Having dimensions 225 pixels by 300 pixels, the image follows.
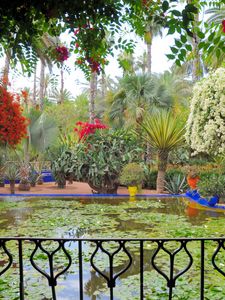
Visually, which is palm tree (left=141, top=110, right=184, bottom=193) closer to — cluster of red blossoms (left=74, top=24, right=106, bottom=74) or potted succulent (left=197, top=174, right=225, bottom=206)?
potted succulent (left=197, top=174, right=225, bottom=206)

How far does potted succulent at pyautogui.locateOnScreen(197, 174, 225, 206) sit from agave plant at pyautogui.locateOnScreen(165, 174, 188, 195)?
104 inches

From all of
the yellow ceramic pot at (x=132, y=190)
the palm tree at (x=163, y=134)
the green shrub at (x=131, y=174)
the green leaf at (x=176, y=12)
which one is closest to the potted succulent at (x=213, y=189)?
the green shrub at (x=131, y=174)

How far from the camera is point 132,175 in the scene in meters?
12.2

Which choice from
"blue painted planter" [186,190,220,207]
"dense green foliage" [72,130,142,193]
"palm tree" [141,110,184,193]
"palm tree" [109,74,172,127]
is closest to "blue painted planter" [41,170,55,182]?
"palm tree" [109,74,172,127]

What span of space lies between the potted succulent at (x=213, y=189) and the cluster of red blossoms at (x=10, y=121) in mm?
5686

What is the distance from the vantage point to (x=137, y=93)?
15.6 m

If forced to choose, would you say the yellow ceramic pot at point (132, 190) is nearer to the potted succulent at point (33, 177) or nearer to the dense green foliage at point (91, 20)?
the potted succulent at point (33, 177)

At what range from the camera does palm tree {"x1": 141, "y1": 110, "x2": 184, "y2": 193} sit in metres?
12.7

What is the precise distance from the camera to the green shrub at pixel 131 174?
12.2 metres

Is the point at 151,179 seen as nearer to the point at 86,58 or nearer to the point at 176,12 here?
the point at 86,58

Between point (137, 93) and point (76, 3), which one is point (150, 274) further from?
point (137, 93)

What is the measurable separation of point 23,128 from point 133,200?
407 centimetres

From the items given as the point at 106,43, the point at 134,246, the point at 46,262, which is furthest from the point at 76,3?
the point at 134,246

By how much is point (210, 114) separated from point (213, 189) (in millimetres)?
2024
